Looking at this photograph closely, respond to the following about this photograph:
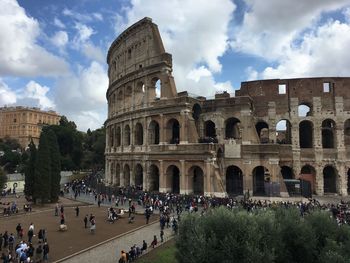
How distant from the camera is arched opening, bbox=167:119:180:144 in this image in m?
34.2

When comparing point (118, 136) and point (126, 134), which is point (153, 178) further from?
point (118, 136)

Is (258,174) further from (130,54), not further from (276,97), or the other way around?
(130,54)

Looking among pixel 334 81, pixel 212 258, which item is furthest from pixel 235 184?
pixel 212 258

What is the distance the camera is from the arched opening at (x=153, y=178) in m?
35.3

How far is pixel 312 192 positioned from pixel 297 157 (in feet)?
12.8

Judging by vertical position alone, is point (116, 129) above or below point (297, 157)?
above

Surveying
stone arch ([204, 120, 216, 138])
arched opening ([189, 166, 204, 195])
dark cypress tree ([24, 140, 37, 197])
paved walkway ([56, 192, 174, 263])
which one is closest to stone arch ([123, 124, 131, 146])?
stone arch ([204, 120, 216, 138])

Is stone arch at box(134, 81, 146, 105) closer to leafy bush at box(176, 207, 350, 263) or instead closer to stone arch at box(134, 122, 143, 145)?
stone arch at box(134, 122, 143, 145)

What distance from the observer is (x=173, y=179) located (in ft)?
117

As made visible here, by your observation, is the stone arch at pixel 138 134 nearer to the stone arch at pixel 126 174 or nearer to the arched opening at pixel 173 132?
the stone arch at pixel 126 174

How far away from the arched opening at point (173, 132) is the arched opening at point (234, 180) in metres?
6.58

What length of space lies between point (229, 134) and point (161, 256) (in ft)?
82.8

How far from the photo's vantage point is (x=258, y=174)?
3503cm

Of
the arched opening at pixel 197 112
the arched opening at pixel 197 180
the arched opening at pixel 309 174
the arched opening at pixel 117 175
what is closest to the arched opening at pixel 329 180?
the arched opening at pixel 309 174
